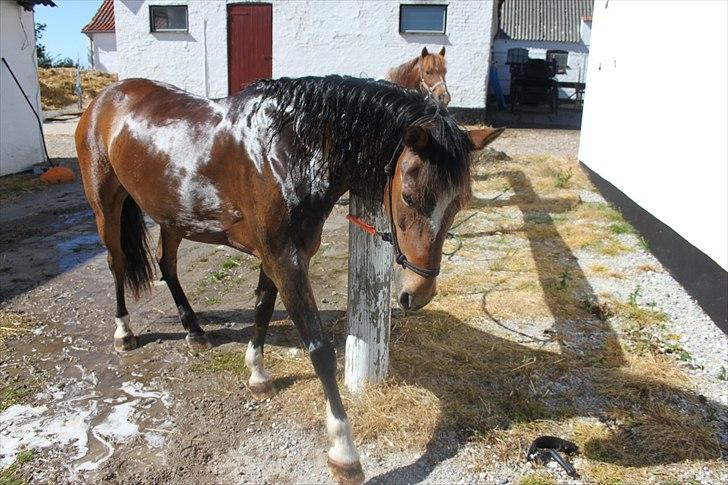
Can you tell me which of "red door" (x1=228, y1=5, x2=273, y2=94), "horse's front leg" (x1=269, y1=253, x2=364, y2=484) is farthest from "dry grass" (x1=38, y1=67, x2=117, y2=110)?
"horse's front leg" (x1=269, y1=253, x2=364, y2=484)

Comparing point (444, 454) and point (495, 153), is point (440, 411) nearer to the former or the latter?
point (444, 454)

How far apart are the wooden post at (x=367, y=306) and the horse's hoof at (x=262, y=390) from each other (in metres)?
0.44

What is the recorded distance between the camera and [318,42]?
15219 millimetres

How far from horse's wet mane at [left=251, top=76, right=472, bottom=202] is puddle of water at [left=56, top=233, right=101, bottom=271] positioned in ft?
12.2

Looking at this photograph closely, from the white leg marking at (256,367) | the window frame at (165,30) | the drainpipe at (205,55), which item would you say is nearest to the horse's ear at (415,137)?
the white leg marking at (256,367)

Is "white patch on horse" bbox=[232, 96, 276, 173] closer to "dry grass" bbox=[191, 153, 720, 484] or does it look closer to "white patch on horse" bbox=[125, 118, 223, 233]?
"white patch on horse" bbox=[125, 118, 223, 233]

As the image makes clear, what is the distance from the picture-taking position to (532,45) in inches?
1038

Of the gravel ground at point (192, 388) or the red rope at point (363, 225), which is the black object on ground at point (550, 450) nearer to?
the gravel ground at point (192, 388)

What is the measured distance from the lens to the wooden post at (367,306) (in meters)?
2.93

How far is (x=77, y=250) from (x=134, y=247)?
2196 millimetres

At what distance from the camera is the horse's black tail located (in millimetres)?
→ 3961

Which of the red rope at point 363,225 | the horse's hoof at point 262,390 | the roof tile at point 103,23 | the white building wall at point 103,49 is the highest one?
the roof tile at point 103,23

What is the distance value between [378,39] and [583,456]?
1411 cm

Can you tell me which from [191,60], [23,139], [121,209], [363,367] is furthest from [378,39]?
[363,367]
